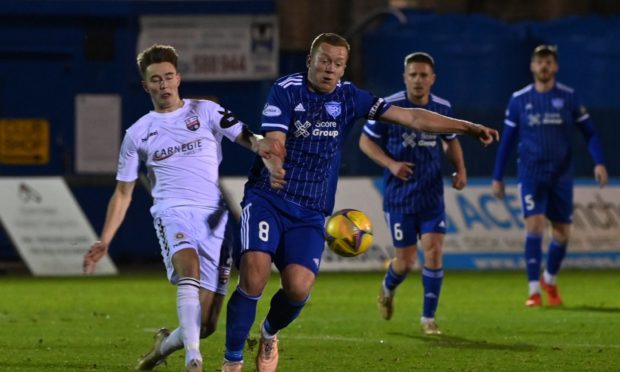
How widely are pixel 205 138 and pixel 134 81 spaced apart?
558 inches

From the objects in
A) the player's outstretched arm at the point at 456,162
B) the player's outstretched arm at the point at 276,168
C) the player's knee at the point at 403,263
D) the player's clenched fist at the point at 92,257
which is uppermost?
the player's outstretched arm at the point at 276,168

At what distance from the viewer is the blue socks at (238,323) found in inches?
339

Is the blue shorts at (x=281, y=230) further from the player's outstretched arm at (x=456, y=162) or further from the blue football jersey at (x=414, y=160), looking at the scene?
the blue football jersey at (x=414, y=160)

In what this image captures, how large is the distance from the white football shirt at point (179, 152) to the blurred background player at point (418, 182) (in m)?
3.14

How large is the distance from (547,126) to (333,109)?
21.0 ft

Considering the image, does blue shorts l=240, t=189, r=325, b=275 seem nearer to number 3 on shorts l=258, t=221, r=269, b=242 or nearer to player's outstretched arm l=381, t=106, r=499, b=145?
number 3 on shorts l=258, t=221, r=269, b=242

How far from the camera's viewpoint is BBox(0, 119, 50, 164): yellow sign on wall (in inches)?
890

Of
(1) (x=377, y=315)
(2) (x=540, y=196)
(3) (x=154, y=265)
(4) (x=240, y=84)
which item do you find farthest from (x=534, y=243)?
(4) (x=240, y=84)

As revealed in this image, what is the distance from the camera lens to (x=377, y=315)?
13742 millimetres

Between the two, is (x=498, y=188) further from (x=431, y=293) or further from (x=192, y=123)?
(x=192, y=123)

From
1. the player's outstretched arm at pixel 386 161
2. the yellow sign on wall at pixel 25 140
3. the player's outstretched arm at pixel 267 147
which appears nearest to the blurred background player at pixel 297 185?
the player's outstretched arm at pixel 267 147

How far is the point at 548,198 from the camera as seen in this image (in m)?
14.9

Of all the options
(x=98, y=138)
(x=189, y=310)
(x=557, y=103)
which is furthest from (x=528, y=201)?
(x=98, y=138)

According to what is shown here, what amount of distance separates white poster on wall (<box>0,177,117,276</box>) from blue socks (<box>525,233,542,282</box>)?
658 centimetres
